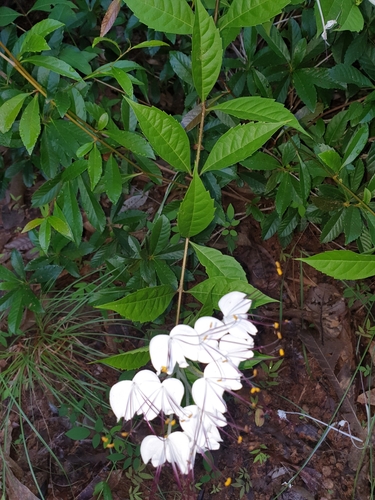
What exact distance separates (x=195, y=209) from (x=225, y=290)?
173 millimetres

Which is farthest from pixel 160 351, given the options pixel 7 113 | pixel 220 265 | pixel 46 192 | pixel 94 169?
pixel 46 192

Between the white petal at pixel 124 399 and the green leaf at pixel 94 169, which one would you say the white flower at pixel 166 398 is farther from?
the green leaf at pixel 94 169

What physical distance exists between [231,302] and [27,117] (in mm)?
628

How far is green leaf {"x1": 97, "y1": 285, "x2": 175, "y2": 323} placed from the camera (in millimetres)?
902

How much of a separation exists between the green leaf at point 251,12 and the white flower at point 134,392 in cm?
72

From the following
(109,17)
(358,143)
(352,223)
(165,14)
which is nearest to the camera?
(165,14)

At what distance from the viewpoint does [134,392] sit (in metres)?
0.85

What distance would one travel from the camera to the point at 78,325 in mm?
1726

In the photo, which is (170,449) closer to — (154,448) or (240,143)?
(154,448)

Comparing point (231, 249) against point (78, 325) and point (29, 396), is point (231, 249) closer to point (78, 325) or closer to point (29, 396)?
point (78, 325)

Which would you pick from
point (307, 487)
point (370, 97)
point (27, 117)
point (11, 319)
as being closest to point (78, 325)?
point (11, 319)

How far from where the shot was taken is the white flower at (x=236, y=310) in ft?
→ 2.78

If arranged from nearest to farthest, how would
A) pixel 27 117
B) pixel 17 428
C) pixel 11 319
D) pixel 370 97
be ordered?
pixel 27 117 < pixel 370 97 < pixel 11 319 < pixel 17 428

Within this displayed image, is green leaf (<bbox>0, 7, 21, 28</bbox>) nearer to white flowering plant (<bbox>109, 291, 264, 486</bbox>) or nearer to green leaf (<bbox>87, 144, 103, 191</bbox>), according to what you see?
green leaf (<bbox>87, 144, 103, 191</bbox>)
